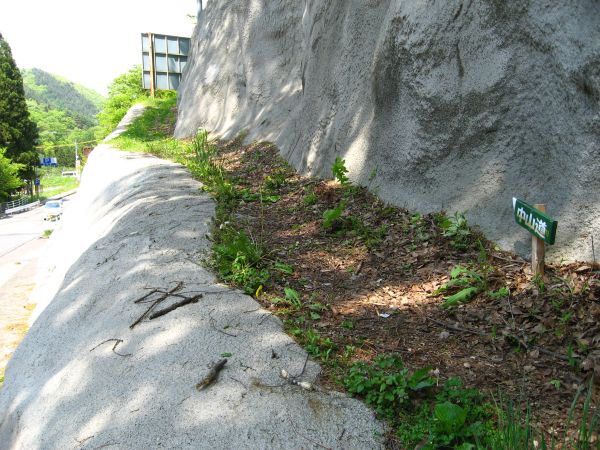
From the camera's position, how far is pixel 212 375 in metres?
3.47

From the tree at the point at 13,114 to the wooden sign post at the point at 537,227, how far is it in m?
48.4

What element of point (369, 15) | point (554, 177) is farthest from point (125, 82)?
point (554, 177)

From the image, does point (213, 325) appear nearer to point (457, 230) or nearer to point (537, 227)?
point (457, 230)

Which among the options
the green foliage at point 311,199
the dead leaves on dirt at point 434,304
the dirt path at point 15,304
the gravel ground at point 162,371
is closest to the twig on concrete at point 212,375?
the gravel ground at point 162,371

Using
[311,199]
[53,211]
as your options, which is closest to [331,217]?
[311,199]

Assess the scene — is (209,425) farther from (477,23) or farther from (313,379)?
(477,23)

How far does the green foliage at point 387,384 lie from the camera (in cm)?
307

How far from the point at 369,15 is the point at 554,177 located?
4.24 metres

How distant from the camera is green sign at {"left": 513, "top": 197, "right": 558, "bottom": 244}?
365 cm

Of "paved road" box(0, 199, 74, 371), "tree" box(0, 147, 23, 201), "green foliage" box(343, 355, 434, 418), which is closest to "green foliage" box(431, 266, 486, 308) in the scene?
"green foliage" box(343, 355, 434, 418)

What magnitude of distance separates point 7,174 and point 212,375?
4659 centimetres

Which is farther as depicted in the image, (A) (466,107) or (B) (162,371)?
(A) (466,107)

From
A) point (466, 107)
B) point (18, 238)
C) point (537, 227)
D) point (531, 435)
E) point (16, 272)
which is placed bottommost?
point (18, 238)

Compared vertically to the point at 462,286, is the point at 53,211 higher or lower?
lower
